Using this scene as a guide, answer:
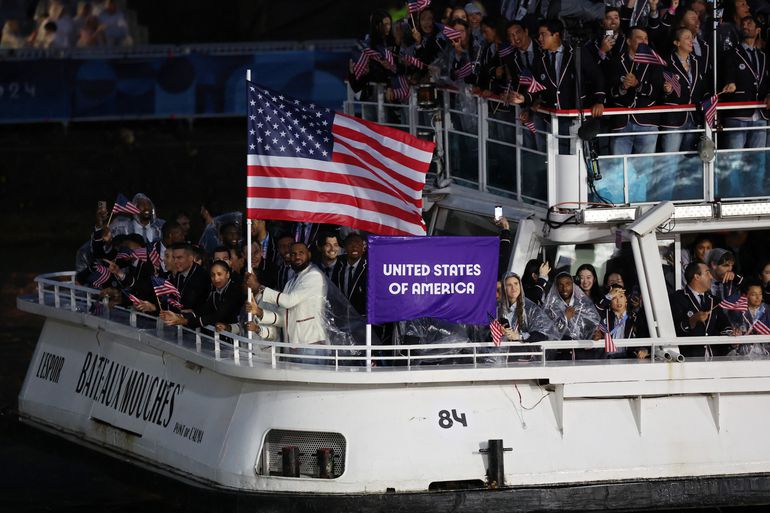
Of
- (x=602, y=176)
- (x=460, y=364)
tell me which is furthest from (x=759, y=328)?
(x=460, y=364)

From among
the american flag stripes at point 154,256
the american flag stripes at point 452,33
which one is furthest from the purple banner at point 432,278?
the american flag stripes at point 154,256

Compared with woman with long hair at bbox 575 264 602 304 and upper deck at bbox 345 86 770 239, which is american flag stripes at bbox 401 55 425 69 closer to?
upper deck at bbox 345 86 770 239

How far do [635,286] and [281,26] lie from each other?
27.7 metres

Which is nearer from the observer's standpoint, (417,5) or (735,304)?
(735,304)

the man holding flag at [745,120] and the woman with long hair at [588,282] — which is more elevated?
the man holding flag at [745,120]

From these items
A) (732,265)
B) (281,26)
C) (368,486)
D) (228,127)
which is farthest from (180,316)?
(281,26)

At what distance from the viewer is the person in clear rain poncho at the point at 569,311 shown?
58.5 feet

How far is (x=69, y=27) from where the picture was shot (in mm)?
38375

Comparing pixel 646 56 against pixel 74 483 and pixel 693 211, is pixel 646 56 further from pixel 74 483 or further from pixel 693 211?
pixel 74 483

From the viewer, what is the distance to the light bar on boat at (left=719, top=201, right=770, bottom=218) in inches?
709

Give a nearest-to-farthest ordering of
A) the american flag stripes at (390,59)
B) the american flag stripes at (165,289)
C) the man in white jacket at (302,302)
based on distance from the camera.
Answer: the man in white jacket at (302,302) < the american flag stripes at (165,289) < the american flag stripes at (390,59)

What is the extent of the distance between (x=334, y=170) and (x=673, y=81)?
3537 millimetres

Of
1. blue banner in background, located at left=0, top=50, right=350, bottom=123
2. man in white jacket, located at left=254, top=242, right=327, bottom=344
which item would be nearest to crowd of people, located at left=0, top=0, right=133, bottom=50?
blue banner in background, located at left=0, top=50, right=350, bottom=123

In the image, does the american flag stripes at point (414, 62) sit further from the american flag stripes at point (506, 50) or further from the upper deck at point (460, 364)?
the upper deck at point (460, 364)
